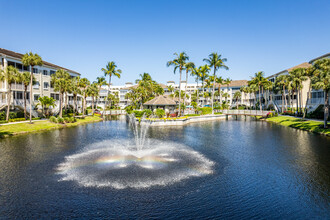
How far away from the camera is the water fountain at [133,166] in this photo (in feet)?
49.4

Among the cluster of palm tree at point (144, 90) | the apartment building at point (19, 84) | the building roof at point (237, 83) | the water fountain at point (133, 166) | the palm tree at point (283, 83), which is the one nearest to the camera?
the water fountain at point (133, 166)

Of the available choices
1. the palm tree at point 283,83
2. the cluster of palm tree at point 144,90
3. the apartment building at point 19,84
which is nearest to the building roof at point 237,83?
the palm tree at point 283,83

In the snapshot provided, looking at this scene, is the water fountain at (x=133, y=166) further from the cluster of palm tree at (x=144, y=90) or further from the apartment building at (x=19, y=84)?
the cluster of palm tree at (x=144, y=90)

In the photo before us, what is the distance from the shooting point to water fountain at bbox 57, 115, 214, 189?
15.0m

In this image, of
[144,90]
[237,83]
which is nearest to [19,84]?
[144,90]

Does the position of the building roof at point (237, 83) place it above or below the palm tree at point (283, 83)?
above

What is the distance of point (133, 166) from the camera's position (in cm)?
1831

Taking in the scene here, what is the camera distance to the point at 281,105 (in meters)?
75.4

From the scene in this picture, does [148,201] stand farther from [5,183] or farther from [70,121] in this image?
[70,121]

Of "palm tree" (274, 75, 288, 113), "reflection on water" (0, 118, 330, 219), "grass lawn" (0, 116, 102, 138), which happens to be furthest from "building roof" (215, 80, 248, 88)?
"reflection on water" (0, 118, 330, 219)

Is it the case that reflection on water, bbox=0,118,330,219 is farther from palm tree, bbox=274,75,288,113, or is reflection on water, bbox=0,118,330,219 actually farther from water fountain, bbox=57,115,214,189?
palm tree, bbox=274,75,288,113

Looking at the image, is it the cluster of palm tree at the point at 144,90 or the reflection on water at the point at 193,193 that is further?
the cluster of palm tree at the point at 144,90

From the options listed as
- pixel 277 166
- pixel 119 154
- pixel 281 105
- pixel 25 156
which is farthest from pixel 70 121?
pixel 281 105

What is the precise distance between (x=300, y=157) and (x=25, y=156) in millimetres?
29287
